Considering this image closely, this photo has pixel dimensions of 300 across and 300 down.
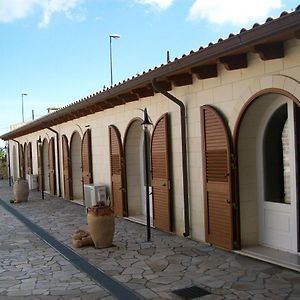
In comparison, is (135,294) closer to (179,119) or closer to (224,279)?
(224,279)

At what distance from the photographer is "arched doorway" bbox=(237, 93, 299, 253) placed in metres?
6.03

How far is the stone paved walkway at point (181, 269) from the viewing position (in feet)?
15.6

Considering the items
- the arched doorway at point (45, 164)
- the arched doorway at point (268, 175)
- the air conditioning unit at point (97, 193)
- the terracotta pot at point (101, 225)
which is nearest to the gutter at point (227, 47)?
the arched doorway at point (268, 175)

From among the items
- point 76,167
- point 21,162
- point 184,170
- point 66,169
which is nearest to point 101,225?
point 184,170

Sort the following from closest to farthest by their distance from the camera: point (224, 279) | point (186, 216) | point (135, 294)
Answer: point (135, 294) < point (224, 279) < point (186, 216)

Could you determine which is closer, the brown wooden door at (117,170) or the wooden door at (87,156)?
the brown wooden door at (117,170)

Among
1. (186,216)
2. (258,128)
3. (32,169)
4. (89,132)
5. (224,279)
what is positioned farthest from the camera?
(32,169)

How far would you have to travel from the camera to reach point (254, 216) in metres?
6.58

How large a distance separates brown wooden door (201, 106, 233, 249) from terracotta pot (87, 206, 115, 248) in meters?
1.65

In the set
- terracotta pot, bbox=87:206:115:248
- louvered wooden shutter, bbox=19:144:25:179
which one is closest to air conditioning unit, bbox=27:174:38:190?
louvered wooden shutter, bbox=19:144:25:179

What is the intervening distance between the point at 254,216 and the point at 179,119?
230 centimetres

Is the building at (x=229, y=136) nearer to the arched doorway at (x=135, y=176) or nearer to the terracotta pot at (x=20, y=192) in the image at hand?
the arched doorway at (x=135, y=176)

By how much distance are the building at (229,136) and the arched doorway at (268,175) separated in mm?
15

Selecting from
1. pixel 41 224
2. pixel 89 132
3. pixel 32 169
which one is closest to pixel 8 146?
pixel 32 169
